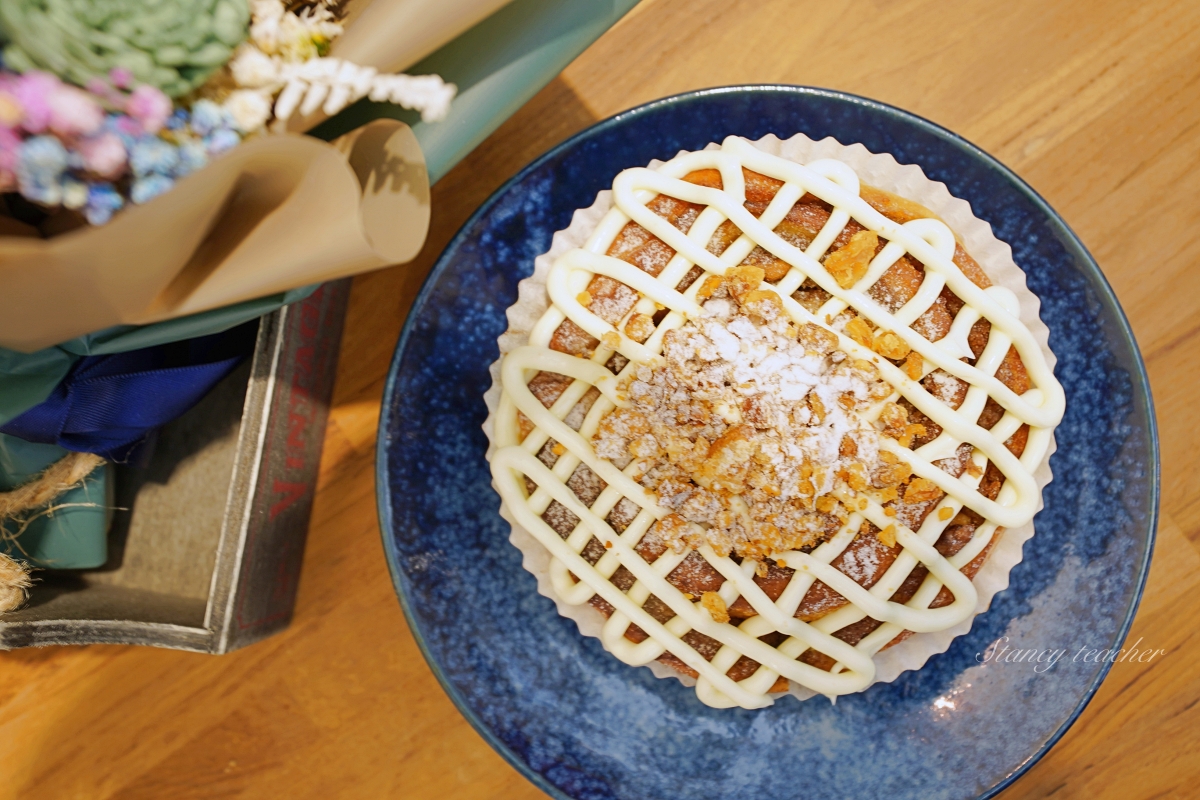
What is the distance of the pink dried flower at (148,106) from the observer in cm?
63

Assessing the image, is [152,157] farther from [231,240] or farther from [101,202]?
[231,240]

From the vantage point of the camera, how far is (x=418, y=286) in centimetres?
151

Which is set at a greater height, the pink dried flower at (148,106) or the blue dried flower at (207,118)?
the pink dried flower at (148,106)

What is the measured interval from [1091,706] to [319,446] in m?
1.56

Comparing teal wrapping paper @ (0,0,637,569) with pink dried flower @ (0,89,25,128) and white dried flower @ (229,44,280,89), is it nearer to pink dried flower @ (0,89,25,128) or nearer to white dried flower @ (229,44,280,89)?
white dried flower @ (229,44,280,89)

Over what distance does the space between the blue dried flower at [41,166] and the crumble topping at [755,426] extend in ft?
2.36

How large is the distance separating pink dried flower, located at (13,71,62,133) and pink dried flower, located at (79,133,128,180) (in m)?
0.03

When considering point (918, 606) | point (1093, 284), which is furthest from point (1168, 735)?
point (1093, 284)

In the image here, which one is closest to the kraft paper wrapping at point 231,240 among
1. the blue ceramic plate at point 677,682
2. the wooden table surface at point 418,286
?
the blue ceramic plate at point 677,682

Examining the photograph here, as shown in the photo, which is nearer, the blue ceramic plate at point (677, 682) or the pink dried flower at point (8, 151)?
the pink dried flower at point (8, 151)

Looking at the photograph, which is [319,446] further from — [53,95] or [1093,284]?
[1093,284]

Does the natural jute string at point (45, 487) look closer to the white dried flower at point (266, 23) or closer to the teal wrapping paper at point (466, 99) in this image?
the teal wrapping paper at point (466, 99)

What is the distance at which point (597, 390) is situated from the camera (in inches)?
47.4

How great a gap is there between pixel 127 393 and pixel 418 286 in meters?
0.56
